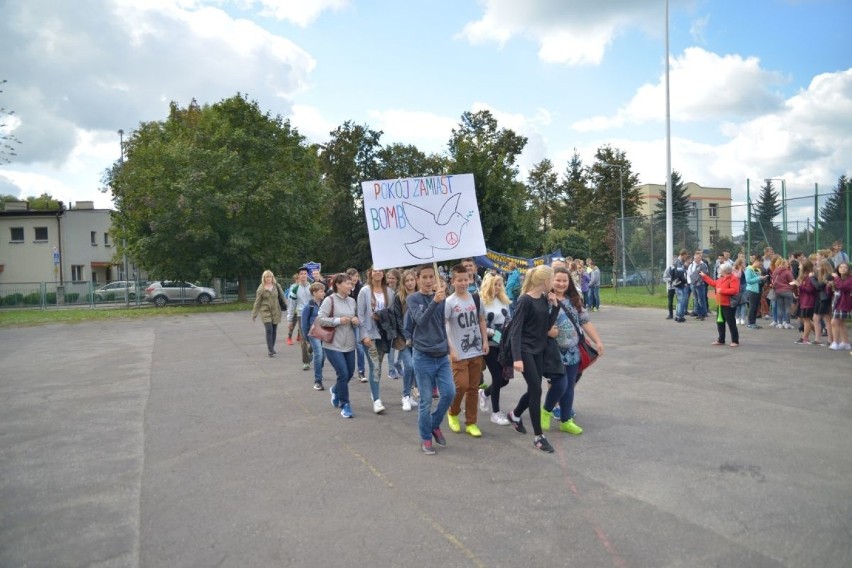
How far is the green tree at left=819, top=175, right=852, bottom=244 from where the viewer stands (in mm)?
20297

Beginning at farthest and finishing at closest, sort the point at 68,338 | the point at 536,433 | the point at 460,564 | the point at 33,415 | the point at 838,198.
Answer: the point at 838,198
the point at 68,338
the point at 33,415
the point at 536,433
the point at 460,564

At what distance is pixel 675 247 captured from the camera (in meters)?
27.3

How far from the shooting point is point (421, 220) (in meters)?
6.50

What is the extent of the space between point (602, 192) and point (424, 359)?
55257 millimetres

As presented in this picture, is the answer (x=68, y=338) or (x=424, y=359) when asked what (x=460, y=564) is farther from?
(x=68, y=338)

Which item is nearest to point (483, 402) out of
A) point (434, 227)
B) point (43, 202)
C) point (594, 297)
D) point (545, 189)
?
point (434, 227)

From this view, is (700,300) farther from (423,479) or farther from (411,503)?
(411,503)

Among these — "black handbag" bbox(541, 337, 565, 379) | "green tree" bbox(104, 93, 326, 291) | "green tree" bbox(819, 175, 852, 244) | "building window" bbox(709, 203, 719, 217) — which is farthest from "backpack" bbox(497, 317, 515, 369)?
"green tree" bbox(104, 93, 326, 291)

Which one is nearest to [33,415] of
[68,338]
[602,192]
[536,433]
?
[536,433]

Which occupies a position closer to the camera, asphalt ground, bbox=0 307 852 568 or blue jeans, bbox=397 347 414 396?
asphalt ground, bbox=0 307 852 568

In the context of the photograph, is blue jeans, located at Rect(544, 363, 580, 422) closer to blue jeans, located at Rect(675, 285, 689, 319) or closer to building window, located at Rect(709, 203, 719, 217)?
blue jeans, located at Rect(675, 285, 689, 319)

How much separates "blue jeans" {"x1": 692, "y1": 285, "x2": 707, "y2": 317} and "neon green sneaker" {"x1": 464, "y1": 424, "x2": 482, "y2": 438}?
42.3ft

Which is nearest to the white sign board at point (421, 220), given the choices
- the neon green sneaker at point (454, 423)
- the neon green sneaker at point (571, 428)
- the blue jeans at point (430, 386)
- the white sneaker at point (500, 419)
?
the blue jeans at point (430, 386)

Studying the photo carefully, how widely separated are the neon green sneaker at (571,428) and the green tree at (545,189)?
203 ft
